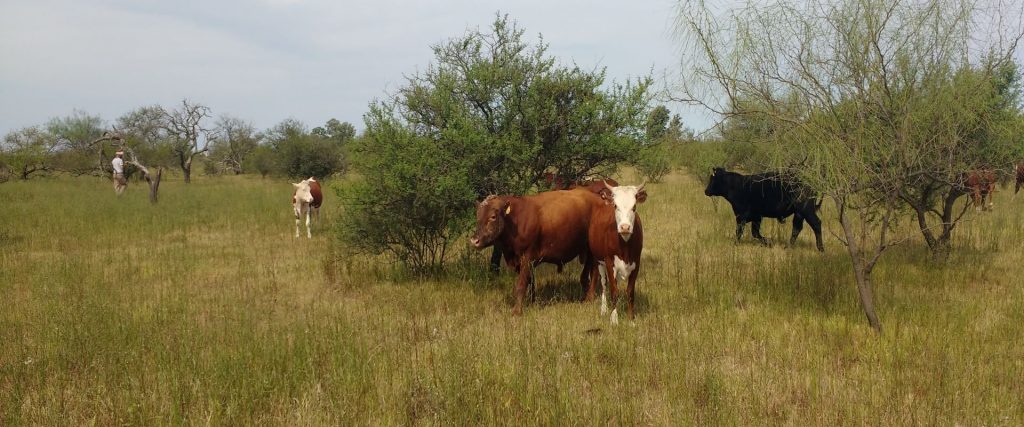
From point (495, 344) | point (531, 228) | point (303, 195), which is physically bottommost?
point (495, 344)

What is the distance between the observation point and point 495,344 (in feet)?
16.9

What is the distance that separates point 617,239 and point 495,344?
205 centimetres

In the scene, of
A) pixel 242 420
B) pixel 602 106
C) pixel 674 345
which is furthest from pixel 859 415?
pixel 602 106

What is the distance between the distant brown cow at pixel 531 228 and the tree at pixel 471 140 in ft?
4.06

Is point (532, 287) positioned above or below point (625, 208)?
below

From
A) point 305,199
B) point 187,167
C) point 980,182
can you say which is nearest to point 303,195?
point 305,199

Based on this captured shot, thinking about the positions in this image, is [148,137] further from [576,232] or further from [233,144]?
[576,232]

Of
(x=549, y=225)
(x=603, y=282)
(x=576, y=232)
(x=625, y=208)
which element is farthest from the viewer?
(x=576, y=232)

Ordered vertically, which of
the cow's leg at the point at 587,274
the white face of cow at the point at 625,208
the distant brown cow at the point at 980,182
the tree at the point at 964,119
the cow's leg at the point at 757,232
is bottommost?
the cow's leg at the point at 587,274

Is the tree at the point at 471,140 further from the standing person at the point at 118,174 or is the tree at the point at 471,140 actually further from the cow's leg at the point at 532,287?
the standing person at the point at 118,174

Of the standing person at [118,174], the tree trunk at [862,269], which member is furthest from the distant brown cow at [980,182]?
the standing person at [118,174]

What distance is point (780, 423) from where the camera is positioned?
369 centimetres

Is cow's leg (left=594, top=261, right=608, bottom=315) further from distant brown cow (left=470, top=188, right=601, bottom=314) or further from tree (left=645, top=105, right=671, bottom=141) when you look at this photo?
tree (left=645, top=105, right=671, bottom=141)

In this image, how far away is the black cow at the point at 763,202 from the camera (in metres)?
10.9
